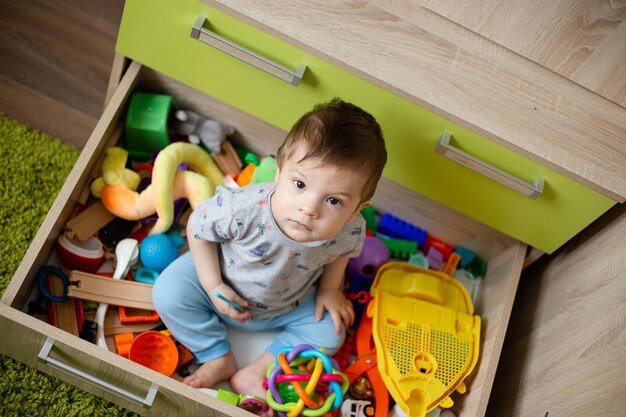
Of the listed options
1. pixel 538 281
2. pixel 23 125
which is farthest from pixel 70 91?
pixel 538 281

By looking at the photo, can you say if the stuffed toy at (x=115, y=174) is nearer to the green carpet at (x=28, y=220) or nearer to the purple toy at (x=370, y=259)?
the green carpet at (x=28, y=220)

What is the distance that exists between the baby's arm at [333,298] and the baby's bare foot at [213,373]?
0.18 m

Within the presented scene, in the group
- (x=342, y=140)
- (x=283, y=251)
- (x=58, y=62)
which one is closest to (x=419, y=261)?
(x=283, y=251)

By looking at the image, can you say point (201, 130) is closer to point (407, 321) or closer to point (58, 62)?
point (58, 62)

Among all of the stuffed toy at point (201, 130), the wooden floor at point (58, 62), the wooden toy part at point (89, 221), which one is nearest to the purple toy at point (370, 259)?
the stuffed toy at point (201, 130)

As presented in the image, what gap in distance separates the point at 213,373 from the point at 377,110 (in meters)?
0.53

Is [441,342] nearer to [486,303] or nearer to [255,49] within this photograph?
[486,303]

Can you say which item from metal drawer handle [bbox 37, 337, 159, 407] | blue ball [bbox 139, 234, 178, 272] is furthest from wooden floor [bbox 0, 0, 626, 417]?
metal drawer handle [bbox 37, 337, 159, 407]

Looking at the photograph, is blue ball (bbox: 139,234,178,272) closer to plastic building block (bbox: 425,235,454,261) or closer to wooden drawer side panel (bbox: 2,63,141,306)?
wooden drawer side panel (bbox: 2,63,141,306)

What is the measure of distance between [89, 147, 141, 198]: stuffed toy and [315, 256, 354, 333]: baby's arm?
1.31 ft

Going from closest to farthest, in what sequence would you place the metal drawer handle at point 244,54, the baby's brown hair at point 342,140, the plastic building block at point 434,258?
the baby's brown hair at point 342,140
the metal drawer handle at point 244,54
the plastic building block at point 434,258

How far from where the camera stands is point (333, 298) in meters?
1.25

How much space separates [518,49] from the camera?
1079 millimetres

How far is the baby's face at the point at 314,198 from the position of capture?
0.98 m
